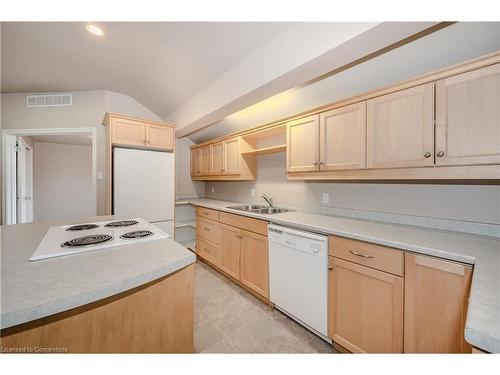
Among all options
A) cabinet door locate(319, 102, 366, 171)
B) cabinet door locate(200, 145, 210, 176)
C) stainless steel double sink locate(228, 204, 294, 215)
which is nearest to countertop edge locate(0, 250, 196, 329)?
cabinet door locate(319, 102, 366, 171)

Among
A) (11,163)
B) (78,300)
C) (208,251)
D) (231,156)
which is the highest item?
(231,156)

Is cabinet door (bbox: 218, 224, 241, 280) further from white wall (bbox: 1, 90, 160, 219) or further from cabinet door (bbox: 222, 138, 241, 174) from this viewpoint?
white wall (bbox: 1, 90, 160, 219)

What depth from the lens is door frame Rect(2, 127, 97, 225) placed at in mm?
3148

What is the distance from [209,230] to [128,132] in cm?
178

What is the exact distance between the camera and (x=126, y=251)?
0.97 m

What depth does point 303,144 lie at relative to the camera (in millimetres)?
2150

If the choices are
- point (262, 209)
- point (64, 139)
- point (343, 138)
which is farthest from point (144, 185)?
point (64, 139)

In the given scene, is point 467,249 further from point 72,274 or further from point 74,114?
point 74,114

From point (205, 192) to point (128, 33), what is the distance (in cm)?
302

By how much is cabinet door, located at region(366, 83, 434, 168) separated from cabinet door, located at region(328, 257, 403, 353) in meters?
0.79

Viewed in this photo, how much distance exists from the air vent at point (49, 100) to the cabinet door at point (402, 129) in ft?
13.8

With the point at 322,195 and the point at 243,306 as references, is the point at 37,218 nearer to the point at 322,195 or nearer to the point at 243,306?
the point at 243,306

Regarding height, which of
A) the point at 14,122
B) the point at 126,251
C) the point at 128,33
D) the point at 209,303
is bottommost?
the point at 209,303
